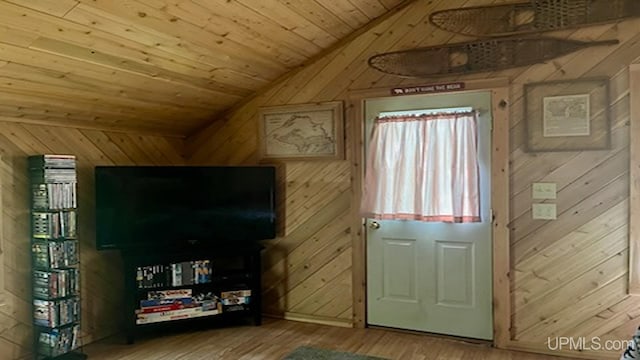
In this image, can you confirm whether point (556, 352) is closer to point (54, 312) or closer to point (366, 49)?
point (366, 49)

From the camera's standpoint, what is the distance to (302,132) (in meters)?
4.03

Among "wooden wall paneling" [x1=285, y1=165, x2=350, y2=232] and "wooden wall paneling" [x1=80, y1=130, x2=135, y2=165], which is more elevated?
"wooden wall paneling" [x1=80, y1=130, x2=135, y2=165]

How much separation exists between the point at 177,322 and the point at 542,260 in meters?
2.90

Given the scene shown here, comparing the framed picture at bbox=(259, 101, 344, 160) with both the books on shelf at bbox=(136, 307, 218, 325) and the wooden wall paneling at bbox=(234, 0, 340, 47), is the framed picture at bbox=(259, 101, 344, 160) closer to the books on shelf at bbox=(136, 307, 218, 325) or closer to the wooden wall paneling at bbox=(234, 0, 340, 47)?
the wooden wall paneling at bbox=(234, 0, 340, 47)

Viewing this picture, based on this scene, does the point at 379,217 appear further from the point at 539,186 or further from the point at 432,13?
the point at 432,13

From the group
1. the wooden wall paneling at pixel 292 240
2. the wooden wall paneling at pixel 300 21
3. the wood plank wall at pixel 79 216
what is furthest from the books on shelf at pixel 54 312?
the wooden wall paneling at pixel 300 21

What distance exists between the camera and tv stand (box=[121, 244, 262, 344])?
11.6 feet

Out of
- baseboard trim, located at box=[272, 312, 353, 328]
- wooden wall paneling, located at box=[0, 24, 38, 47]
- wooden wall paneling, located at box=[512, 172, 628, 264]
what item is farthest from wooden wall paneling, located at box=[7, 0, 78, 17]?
wooden wall paneling, located at box=[512, 172, 628, 264]

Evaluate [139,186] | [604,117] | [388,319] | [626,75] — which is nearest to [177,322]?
[139,186]

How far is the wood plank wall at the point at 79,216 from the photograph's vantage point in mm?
3068

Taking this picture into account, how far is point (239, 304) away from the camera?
3883 millimetres

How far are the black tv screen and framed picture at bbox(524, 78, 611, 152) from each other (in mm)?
2181

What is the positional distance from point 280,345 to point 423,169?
1.79m

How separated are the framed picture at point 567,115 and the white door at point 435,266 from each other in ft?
1.01
